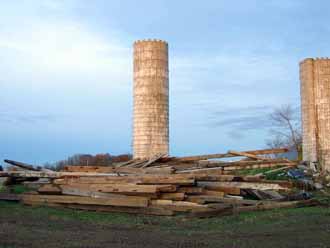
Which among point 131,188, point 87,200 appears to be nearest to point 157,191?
point 131,188

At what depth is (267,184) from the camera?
14742mm

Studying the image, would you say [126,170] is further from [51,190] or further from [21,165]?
[21,165]

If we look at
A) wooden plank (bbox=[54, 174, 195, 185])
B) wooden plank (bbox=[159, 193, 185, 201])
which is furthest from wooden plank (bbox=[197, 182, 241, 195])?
wooden plank (bbox=[159, 193, 185, 201])

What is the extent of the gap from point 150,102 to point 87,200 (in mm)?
6554

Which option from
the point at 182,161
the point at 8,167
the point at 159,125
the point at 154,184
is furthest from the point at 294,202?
the point at 8,167

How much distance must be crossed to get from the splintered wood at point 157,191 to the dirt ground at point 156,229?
1.24 ft

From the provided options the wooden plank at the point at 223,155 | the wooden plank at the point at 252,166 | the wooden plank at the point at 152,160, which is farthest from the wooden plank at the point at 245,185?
the wooden plank at the point at 223,155

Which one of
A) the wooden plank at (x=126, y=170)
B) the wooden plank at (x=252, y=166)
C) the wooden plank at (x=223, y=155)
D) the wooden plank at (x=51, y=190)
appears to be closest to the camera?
the wooden plank at (x=51, y=190)

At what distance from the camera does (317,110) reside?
20766 millimetres

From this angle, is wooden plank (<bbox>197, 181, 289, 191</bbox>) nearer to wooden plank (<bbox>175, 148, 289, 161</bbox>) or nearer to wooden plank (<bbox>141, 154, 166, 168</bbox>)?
wooden plank (<bbox>141, 154, 166, 168</bbox>)

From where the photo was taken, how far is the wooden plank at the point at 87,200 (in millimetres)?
13438

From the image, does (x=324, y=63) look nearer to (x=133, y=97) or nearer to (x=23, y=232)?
(x=133, y=97)

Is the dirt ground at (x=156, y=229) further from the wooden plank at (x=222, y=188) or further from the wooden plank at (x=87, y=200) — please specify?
the wooden plank at (x=222, y=188)

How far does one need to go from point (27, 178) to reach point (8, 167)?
117 cm
